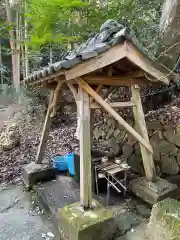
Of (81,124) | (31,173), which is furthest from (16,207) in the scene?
(81,124)

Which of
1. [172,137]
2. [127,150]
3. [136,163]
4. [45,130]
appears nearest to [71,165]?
[45,130]

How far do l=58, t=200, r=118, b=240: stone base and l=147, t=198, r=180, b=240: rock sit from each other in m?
0.69

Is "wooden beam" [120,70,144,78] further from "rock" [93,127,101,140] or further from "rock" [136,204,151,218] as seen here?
"rock" [93,127,101,140]

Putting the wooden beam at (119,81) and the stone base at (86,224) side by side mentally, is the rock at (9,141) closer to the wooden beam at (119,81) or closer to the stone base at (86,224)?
the stone base at (86,224)

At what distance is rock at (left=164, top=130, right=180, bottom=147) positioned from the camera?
13.4ft

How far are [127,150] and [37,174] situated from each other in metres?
2.26

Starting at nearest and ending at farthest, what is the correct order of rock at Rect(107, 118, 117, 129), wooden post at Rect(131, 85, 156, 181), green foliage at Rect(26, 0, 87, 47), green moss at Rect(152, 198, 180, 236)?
green moss at Rect(152, 198, 180, 236)
wooden post at Rect(131, 85, 156, 181)
green foliage at Rect(26, 0, 87, 47)
rock at Rect(107, 118, 117, 129)

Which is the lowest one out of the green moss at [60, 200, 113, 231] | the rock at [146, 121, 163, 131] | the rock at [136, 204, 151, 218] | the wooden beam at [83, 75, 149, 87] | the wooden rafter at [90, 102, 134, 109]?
the rock at [136, 204, 151, 218]

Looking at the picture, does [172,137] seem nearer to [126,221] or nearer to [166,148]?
[166,148]

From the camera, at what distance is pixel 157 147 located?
14.6 feet

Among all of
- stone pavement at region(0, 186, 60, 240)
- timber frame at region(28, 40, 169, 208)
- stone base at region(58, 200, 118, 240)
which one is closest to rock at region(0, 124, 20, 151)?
stone pavement at region(0, 186, 60, 240)

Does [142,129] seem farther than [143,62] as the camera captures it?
Yes

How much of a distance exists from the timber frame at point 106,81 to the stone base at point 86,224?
17cm

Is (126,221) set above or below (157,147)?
below
